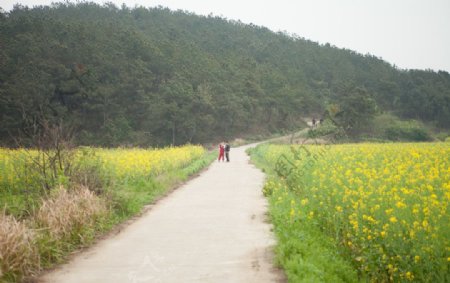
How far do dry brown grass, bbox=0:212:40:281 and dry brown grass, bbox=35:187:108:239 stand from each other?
2.61 ft

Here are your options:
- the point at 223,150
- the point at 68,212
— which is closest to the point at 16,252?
the point at 68,212

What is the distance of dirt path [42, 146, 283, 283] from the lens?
5918mm

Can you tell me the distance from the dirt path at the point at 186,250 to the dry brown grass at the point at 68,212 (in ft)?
2.12

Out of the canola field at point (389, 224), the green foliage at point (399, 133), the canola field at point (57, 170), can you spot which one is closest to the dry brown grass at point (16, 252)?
the canola field at point (57, 170)

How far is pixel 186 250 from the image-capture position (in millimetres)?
7164

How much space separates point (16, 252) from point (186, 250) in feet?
8.89

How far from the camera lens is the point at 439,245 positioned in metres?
5.20

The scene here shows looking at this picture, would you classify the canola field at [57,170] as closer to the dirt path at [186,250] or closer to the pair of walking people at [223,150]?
the dirt path at [186,250]

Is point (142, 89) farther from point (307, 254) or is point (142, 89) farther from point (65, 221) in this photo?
point (307, 254)

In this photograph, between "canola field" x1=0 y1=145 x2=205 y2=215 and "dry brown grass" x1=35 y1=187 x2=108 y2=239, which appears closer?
"dry brown grass" x1=35 y1=187 x2=108 y2=239

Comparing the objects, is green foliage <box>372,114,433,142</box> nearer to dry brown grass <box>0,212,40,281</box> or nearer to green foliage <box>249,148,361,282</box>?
green foliage <box>249,148,361,282</box>

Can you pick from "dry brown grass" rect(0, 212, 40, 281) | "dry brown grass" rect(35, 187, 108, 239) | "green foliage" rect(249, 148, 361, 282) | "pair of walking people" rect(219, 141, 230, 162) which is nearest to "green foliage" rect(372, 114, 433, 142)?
"pair of walking people" rect(219, 141, 230, 162)

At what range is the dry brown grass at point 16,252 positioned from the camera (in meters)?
5.70

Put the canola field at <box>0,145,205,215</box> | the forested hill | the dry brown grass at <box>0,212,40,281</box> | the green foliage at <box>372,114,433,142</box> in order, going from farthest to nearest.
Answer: the green foliage at <box>372,114,433,142</box> → the forested hill → the canola field at <box>0,145,205,215</box> → the dry brown grass at <box>0,212,40,281</box>
